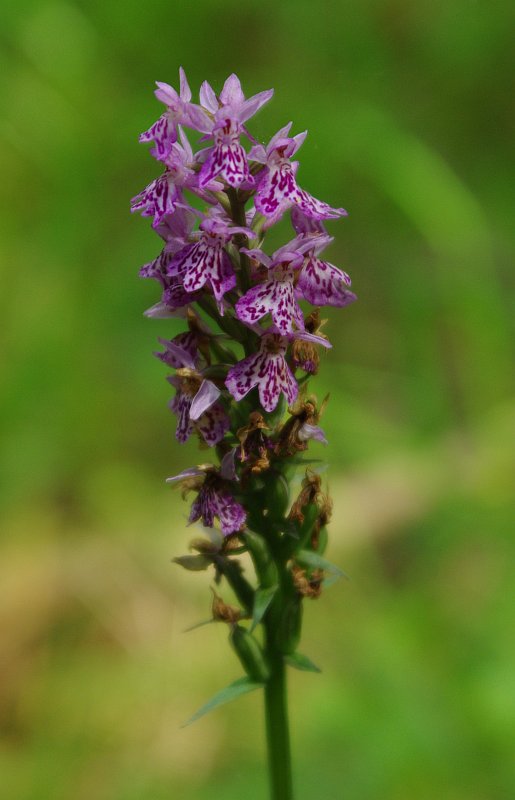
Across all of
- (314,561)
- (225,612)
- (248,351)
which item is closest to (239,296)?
(248,351)

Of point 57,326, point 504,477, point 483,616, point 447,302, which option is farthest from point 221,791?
point 447,302

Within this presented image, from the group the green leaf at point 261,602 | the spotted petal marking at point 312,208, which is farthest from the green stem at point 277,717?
the spotted petal marking at point 312,208

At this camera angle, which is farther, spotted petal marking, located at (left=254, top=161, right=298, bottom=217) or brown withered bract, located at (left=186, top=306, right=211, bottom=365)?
brown withered bract, located at (left=186, top=306, right=211, bottom=365)

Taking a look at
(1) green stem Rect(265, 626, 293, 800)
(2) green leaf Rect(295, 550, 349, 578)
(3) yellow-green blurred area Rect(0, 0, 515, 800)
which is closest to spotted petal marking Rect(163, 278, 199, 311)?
(2) green leaf Rect(295, 550, 349, 578)

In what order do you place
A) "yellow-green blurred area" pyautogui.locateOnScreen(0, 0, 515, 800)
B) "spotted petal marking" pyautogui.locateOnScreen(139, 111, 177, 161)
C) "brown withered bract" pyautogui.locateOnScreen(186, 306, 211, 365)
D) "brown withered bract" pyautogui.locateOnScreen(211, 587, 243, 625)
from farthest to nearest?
"yellow-green blurred area" pyautogui.locateOnScreen(0, 0, 515, 800) → "brown withered bract" pyautogui.locateOnScreen(211, 587, 243, 625) → "brown withered bract" pyautogui.locateOnScreen(186, 306, 211, 365) → "spotted petal marking" pyautogui.locateOnScreen(139, 111, 177, 161)

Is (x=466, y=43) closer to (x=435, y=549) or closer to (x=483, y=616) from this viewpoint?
(x=435, y=549)

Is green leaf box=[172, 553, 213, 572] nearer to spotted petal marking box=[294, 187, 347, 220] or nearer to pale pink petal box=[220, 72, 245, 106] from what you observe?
spotted petal marking box=[294, 187, 347, 220]

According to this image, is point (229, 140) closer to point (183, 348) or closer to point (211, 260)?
point (211, 260)
